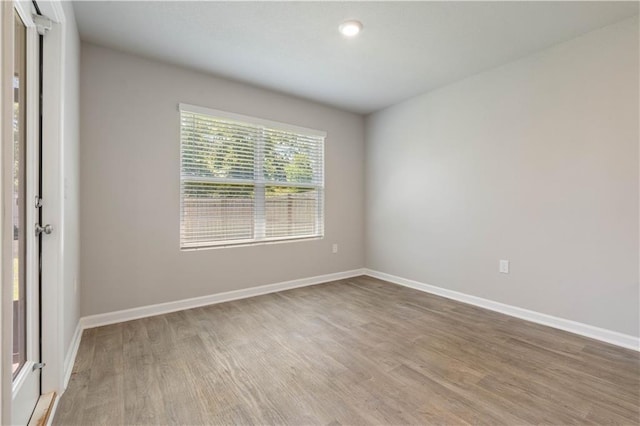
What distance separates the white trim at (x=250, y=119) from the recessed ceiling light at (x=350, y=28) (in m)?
1.48

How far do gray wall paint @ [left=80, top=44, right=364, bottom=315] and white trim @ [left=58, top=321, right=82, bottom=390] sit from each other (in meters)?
Result: 0.31

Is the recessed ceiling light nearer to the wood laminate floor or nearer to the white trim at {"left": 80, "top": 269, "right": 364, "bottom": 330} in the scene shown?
the wood laminate floor

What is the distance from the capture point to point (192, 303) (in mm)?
3121

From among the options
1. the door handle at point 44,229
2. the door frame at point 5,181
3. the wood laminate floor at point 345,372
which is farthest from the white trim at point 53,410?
the door handle at point 44,229

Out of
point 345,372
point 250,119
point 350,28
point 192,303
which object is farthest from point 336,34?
point 192,303

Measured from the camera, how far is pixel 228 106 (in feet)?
11.0

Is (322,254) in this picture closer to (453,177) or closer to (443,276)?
(443,276)

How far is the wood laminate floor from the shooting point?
1.54m

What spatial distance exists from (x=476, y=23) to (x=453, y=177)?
5.25 ft

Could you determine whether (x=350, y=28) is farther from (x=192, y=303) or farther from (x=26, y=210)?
(x=192, y=303)

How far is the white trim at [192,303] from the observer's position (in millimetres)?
2648

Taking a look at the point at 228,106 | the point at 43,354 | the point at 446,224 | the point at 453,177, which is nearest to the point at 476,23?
the point at 453,177

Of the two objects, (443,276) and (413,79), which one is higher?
(413,79)

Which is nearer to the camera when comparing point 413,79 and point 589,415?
point 589,415
